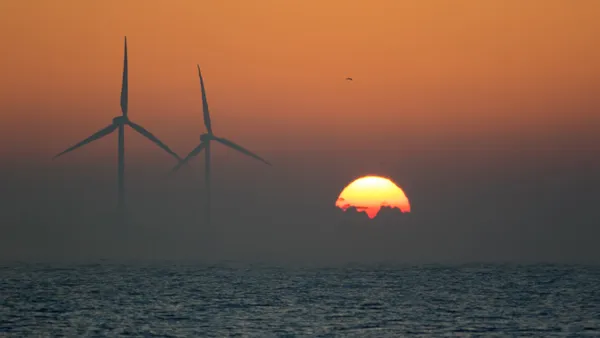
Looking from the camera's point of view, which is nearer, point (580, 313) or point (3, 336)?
point (3, 336)

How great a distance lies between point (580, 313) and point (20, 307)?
93816 millimetres

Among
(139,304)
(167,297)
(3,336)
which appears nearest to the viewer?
(3,336)

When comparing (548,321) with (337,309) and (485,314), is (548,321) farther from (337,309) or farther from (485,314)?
(337,309)

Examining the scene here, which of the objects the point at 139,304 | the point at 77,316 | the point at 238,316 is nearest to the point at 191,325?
the point at 238,316

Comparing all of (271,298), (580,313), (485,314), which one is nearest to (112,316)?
(271,298)

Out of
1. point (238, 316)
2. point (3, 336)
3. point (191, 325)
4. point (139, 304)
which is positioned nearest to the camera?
point (3, 336)

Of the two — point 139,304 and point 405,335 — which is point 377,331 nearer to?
point 405,335

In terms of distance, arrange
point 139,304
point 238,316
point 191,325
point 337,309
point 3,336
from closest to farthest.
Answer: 1. point 3,336
2. point 191,325
3. point 238,316
4. point 337,309
5. point 139,304

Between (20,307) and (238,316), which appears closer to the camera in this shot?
(238,316)

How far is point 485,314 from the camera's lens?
153 metres

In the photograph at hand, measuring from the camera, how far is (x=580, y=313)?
505 feet

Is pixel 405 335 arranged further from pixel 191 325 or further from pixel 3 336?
pixel 3 336

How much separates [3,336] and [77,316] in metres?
29.1

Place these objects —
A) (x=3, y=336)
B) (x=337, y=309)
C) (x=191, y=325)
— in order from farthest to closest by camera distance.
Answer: (x=337, y=309) → (x=191, y=325) → (x=3, y=336)
